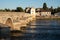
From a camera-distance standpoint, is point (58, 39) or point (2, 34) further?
point (2, 34)

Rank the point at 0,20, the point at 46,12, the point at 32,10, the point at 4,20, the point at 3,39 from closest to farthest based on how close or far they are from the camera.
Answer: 1. the point at 3,39
2. the point at 0,20
3. the point at 4,20
4. the point at 32,10
5. the point at 46,12

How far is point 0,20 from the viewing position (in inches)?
1628

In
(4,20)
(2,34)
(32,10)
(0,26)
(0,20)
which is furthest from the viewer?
(32,10)

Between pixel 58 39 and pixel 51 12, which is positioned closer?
pixel 58 39

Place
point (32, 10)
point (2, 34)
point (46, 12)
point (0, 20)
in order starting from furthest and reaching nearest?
point (46, 12), point (32, 10), point (0, 20), point (2, 34)

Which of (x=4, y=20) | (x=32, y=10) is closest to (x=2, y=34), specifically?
(x=4, y=20)

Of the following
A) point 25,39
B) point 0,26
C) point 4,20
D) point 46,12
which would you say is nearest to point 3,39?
point 25,39

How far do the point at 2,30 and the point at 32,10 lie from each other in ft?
320

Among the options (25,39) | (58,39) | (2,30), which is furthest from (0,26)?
(58,39)

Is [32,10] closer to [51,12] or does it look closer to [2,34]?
[51,12]

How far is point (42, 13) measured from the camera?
148 m

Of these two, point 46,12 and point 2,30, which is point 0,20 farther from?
point 46,12

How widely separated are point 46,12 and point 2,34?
372ft

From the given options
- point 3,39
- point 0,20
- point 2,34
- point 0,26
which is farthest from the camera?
point 0,20
